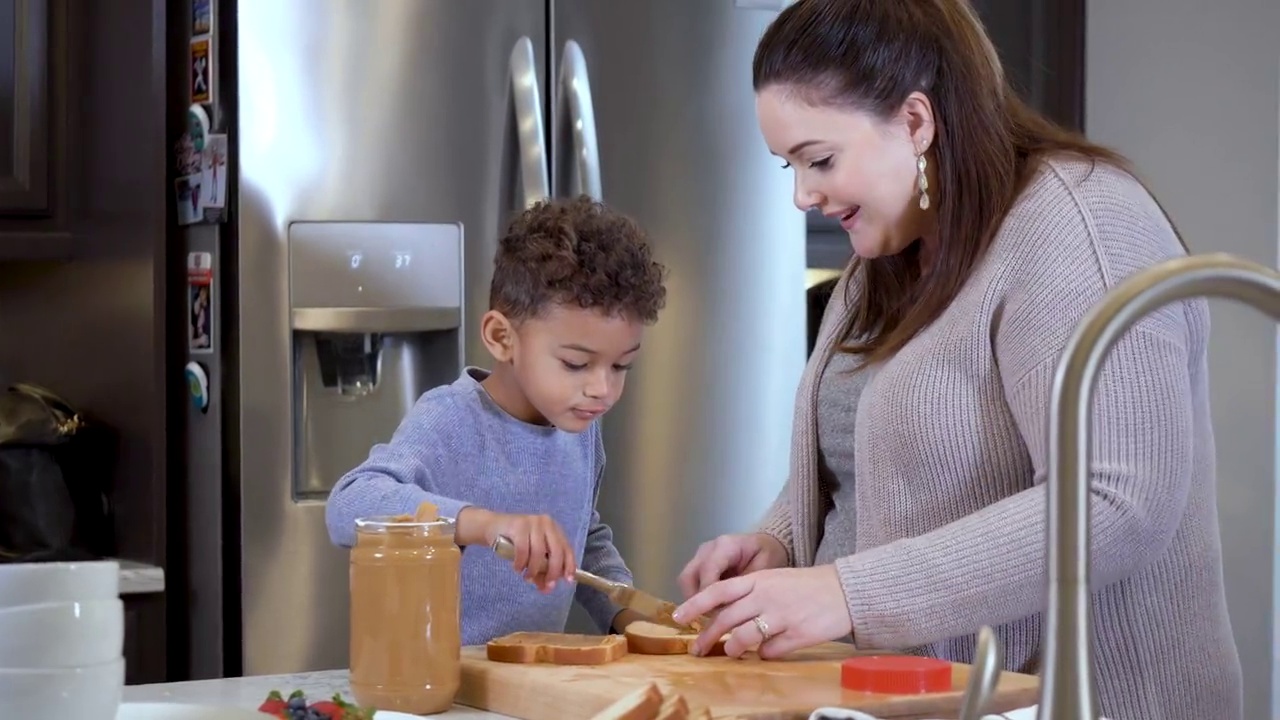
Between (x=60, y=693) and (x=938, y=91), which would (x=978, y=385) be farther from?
(x=60, y=693)

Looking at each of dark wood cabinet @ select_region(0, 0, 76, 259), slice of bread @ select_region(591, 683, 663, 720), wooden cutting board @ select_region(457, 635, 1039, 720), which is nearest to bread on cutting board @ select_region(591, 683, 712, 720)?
slice of bread @ select_region(591, 683, 663, 720)

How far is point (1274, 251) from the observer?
285 cm

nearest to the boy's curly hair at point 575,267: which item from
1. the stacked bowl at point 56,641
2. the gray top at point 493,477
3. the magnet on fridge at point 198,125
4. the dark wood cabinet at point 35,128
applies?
the gray top at point 493,477

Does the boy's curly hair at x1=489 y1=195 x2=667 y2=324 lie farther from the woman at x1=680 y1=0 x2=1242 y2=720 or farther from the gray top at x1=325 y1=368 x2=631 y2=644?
the woman at x1=680 y1=0 x2=1242 y2=720

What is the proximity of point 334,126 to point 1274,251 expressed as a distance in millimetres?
1658

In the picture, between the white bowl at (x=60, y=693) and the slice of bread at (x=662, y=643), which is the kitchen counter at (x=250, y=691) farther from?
the white bowl at (x=60, y=693)

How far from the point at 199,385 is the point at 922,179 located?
1.24 m

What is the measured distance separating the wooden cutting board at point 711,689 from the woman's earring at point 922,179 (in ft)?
1.47

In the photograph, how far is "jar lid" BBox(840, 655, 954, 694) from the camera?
1.26 meters

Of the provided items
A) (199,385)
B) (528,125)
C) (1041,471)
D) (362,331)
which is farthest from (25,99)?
(1041,471)

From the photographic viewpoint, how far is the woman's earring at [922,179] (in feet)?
5.04

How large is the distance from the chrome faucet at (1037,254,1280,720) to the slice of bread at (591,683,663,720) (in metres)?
0.29

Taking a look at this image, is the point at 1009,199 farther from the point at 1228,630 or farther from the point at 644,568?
the point at 644,568

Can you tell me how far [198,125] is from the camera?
2.32 metres
